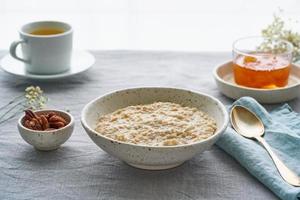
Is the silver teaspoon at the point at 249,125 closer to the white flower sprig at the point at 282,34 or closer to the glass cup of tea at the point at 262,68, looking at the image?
the glass cup of tea at the point at 262,68

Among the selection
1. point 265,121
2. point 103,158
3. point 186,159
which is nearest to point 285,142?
point 265,121

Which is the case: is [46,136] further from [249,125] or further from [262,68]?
[262,68]

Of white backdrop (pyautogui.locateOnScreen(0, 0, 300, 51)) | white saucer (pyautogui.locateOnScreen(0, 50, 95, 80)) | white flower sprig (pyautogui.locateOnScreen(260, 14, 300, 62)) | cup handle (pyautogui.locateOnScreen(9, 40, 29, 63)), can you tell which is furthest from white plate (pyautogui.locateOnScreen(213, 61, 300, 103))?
white backdrop (pyautogui.locateOnScreen(0, 0, 300, 51))

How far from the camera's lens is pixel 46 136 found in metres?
1.04

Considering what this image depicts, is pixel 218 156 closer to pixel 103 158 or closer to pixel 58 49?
pixel 103 158

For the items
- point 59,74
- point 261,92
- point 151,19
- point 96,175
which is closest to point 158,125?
point 96,175

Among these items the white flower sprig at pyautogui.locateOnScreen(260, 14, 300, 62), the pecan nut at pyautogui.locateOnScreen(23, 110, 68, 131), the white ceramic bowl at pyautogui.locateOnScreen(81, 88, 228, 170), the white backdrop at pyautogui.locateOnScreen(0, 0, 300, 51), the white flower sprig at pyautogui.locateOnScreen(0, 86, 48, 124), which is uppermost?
the white flower sprig at pyautogui.locateOnScreen(260, 14, 300, 62)

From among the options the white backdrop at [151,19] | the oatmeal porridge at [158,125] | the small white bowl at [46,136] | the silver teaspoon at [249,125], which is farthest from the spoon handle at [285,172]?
the white backdrop at [151,19]

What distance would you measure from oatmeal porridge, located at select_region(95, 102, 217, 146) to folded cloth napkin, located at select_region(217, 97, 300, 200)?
5cm

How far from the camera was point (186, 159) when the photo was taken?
970 millimetres

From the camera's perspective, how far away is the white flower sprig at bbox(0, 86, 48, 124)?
3.78 ft

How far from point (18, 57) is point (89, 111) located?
37 centimetres

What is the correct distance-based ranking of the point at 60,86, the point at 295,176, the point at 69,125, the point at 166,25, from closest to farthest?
the point at 295,176 < the point at 69,125 < the point at 60,86 < the point at 166,25

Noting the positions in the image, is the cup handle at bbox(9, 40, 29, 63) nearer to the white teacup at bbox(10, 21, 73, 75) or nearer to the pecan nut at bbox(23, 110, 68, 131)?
the white teacup at bbox(10, 21, 73, 75)
